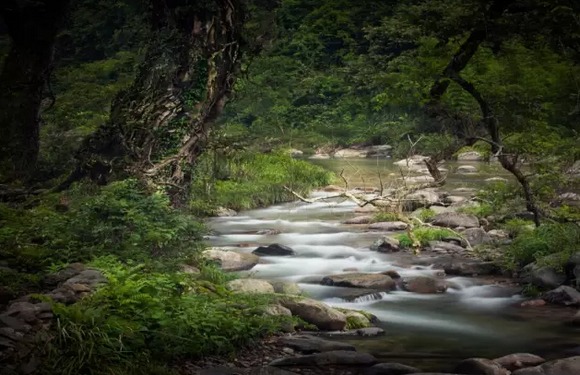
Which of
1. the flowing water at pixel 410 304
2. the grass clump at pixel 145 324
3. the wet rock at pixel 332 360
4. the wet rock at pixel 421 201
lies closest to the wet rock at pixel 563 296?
the flowing water at pixel 410 304

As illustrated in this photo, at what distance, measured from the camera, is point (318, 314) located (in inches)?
354

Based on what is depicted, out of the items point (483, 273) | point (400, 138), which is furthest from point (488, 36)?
point (400, 138)

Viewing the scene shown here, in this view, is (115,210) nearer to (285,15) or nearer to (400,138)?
(400,138)

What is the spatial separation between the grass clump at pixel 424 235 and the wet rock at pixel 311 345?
8.14 meters

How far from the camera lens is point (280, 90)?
54719mm

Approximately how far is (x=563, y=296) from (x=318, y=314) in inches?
184

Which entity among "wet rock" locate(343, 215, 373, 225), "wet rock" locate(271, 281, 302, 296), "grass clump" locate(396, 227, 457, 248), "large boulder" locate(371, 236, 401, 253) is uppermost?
"wet rock" locate(343, 215, 373, 225)

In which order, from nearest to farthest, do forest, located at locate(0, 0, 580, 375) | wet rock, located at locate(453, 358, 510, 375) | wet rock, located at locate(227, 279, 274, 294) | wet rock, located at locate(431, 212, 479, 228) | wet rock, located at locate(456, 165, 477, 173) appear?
forest, located at locate(0, 0, 580, 375) → wet rock, located at locate(453, 358, 510, 375) → wet rock, located at locate(227, 279, 274, 294) → wet rock, located at locate(431, 212, 479, 228) → wet rock, located at locate(456, 165, 477, 173)

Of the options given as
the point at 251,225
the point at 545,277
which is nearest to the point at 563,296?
the point at 545,277

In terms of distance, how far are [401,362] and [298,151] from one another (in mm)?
35193

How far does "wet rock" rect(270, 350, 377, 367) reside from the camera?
6.72 meters

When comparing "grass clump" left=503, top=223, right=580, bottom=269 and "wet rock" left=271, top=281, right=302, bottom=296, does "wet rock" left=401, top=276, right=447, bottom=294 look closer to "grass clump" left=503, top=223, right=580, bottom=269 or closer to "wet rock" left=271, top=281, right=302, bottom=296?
"grass clump" left=503, top=223, right=580, bottom=269

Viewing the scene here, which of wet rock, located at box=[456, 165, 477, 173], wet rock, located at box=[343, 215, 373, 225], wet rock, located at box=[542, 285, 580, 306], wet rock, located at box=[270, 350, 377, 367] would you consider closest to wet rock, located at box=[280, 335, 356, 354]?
wet rock, located at box=[270, 350, 377, 367]

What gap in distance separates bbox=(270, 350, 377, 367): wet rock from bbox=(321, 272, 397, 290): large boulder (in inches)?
193
